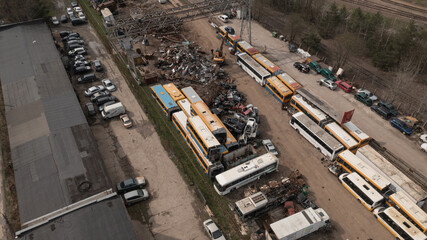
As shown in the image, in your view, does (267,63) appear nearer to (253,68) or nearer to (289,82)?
(253,68)

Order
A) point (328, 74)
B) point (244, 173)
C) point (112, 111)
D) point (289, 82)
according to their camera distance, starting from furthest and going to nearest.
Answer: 1. point (328, 74)
2. point (289, 82)
3. point (112, 111)
4. point (244, 173)

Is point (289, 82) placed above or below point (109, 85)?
above

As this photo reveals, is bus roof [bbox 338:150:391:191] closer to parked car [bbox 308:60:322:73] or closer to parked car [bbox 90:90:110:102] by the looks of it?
parked car [bbox 308:60:322:73]

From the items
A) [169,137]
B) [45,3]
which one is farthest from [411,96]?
[45,3]

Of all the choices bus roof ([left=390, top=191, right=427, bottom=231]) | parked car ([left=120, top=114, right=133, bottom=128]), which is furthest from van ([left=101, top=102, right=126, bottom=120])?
bus roof ([left=390, top=191, right=427, bottom=231])

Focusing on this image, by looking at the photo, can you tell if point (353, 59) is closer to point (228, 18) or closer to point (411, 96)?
point (411, 96)

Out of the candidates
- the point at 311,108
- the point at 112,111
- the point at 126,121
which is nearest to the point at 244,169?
the point at 311,108

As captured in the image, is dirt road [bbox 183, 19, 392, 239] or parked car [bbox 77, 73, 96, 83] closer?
dirt road [bbox 183, 19, 392, 239]
